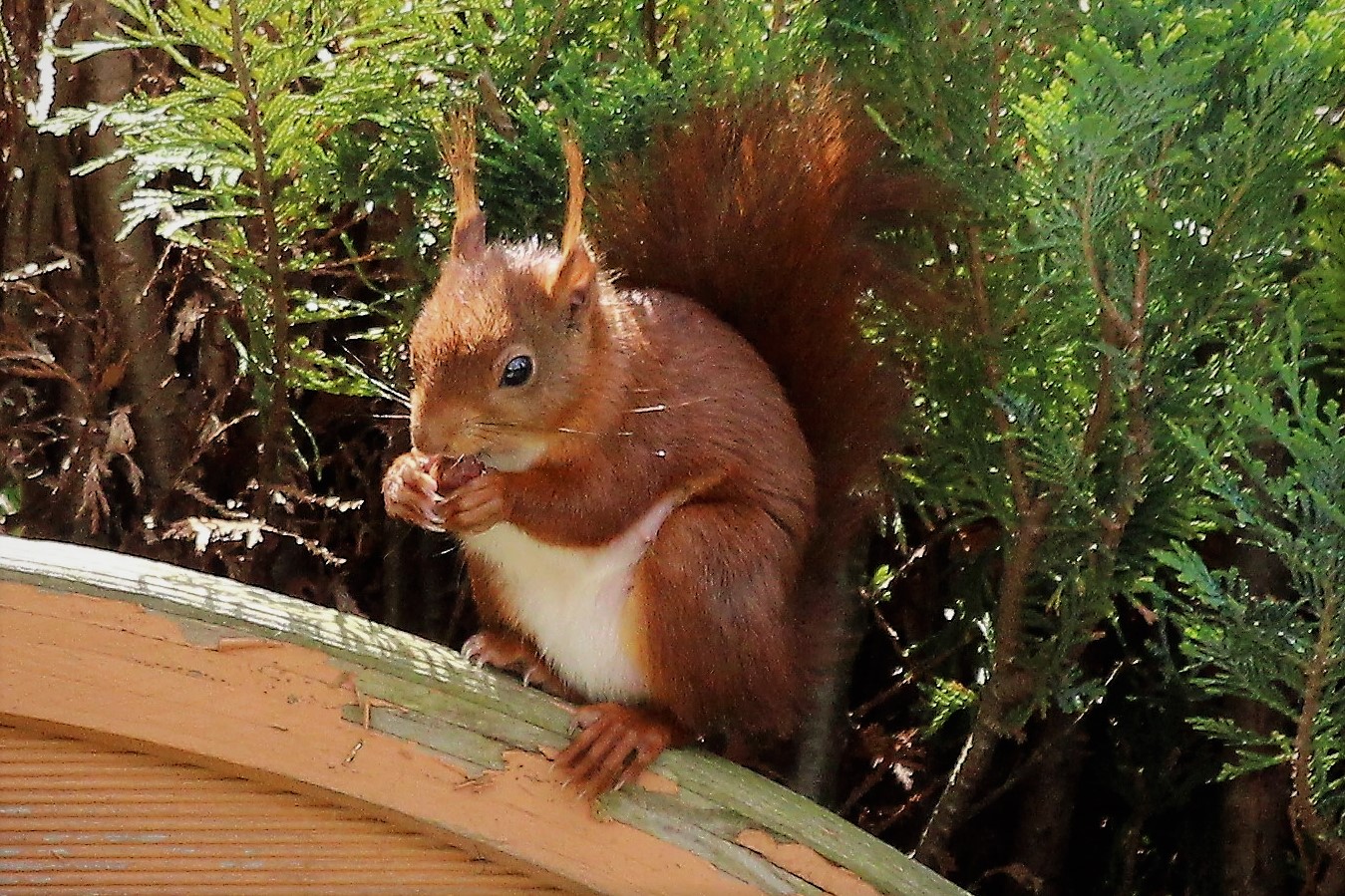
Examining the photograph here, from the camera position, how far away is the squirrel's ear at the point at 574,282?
3.19ft

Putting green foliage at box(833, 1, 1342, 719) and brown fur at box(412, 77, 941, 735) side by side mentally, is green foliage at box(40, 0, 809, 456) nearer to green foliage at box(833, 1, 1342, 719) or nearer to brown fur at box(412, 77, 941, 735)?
brown fur at box(412, 77, 941, 735)

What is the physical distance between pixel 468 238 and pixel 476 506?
0.19 metres

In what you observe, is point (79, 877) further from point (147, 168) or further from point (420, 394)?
point (147, 168)

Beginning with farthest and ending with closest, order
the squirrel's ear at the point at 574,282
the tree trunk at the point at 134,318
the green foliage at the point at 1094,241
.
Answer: the tree trunk at the point at 134,318
the squirrel's ear at the point at 574,282
the green foliage at the point at 1094,241

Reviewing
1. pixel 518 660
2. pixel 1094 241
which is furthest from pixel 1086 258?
pixel 518 660

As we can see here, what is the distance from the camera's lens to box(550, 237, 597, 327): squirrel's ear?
97 cm

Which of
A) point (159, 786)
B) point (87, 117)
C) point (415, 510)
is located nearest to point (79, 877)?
point (159, 786)

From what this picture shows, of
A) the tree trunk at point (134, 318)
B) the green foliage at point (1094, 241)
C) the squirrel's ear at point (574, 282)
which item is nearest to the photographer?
the green foliage at point (1094, 241)

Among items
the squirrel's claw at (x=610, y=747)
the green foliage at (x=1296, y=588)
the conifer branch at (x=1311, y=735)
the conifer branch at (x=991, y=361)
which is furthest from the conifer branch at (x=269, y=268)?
the conifer branch at (x=1311, y=735)

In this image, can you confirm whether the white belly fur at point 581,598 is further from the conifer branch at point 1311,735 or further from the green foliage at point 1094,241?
the conifer branch at point 1311,735

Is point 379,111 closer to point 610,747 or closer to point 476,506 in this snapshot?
point 476,506

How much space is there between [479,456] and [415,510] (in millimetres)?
64

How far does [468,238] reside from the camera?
982mm

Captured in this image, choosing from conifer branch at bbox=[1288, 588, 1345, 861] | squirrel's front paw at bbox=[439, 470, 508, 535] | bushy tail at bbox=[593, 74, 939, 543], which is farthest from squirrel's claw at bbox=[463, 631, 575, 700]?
conifer branch at bbox=[1288, 588, 1345, 861]
